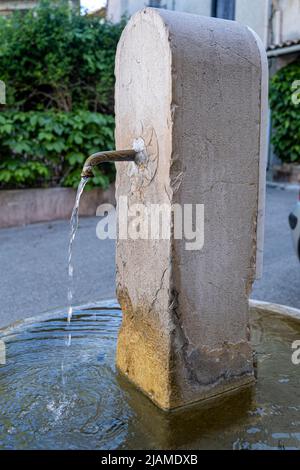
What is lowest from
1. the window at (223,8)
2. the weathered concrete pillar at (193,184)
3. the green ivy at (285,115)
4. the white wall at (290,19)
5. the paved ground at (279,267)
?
the paved ground at (279,267)

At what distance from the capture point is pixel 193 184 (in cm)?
207

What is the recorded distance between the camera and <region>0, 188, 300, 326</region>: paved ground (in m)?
4.35

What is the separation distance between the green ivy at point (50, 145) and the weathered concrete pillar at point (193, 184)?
4.68 metres

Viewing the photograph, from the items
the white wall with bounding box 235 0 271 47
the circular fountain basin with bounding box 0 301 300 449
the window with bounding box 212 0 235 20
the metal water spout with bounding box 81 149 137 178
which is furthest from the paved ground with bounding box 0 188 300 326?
the window with bounding box 212 0 235 20

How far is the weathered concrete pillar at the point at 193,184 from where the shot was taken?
2.01 metres

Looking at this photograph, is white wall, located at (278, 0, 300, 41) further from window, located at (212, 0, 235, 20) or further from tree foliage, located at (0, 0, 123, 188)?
tree foliage, located at (0, 0, 123, 188)

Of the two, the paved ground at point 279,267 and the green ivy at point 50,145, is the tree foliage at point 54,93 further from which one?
the paved ground at point 279,267

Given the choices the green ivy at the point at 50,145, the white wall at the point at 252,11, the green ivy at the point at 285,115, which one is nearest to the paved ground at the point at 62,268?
the green ivy at the point at 50,145

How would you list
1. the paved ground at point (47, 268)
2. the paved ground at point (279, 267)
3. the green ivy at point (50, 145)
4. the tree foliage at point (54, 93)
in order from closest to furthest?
the paved ground at point (47, 268), the paved ground at point (279, 267), the green ivy at point (50, 145), the tree foliage at point (54, 93)

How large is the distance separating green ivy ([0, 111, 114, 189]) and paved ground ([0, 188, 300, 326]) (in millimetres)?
636

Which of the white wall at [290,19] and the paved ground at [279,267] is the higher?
the white wall at [290,19]

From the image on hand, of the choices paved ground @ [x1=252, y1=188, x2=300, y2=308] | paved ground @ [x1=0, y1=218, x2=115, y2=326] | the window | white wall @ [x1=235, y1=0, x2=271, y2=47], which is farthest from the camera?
the window
